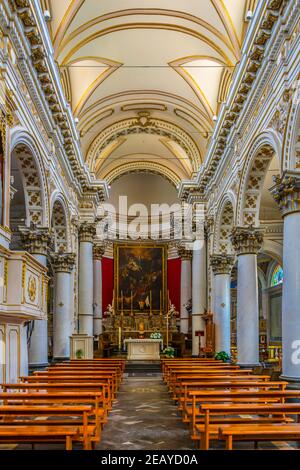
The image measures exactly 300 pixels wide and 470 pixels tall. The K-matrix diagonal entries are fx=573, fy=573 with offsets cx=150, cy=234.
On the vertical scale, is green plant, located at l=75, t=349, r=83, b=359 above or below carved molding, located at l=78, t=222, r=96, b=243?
below

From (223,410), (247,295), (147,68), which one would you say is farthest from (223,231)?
(223,410)

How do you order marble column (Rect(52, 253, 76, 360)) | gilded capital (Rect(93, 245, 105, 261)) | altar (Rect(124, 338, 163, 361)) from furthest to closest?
1. gilded capital (Rect(93, 245, 105, 261))
2. altar (Rect(124, 338, 163, 361))
3. marble column (Rect(52, 253, 76, 360))

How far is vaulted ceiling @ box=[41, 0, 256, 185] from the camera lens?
57.5 ft

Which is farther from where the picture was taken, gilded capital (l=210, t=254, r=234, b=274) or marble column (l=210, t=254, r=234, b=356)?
gilded capital (l=210, t=254, r=234, b=274)

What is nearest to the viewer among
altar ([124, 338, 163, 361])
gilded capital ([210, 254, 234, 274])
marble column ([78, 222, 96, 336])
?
gilded capital ([210, 254, 234, 274])

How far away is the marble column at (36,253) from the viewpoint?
17.4m

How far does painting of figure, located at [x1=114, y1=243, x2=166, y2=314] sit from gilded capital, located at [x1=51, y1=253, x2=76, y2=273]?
13381mm

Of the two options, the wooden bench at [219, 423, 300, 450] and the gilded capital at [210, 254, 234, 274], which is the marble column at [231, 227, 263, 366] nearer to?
the gilded capital at [210, 254, 234, 274]

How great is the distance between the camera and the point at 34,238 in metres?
17.4

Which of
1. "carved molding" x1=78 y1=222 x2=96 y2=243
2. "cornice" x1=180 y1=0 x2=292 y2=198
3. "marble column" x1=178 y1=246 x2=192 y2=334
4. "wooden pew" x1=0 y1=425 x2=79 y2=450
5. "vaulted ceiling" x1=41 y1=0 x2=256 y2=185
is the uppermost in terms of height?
"vaulted ceiling" x1=41 y1=0 x2=256 y2=185

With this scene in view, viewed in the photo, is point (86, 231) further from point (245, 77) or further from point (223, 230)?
point (245, 77)

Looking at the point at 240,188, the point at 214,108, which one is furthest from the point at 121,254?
the point at 240,188

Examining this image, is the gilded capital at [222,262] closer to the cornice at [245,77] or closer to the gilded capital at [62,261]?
the cornice at [245,77]

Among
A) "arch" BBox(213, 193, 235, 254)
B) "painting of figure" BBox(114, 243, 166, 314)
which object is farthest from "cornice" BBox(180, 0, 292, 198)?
"painting of figure" BBox(114, 243, 166, 314)
